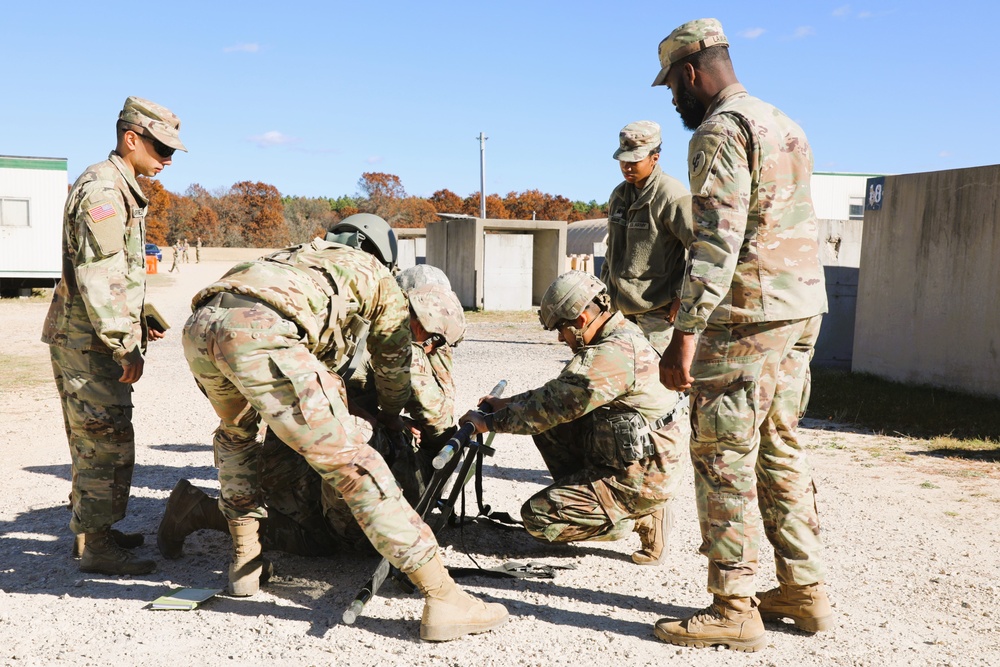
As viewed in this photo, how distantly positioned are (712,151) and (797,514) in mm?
1477

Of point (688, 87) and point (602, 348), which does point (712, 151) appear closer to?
point (688, 87)

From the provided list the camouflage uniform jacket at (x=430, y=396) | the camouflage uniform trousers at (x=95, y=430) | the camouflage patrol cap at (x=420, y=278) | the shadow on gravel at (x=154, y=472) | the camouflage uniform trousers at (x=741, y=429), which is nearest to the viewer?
the camouflage uniform trousers at (x=741, y=429)

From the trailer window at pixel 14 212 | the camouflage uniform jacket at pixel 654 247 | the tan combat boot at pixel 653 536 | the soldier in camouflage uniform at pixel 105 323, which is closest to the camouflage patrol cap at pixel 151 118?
the soldier in camouflage uniform at pixel 105 323

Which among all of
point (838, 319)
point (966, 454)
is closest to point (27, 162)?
point (838, 319)

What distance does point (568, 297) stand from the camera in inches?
156

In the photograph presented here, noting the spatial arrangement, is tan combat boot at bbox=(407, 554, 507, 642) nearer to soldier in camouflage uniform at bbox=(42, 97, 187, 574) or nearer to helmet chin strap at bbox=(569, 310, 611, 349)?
helmet chin strap at bbox=(569, 310, 611, 349)

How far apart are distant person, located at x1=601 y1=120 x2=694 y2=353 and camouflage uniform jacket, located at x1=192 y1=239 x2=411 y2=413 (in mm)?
1771

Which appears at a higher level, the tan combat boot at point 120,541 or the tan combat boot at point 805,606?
the tan combat boot at point 805,606

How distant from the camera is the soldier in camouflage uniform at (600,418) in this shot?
3.94m

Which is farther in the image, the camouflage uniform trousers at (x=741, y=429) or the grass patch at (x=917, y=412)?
the grass patch at (x=917, y=412)

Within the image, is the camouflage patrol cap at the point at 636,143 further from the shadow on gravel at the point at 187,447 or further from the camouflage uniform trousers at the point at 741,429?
the shadow on gravel at the point at 187,447

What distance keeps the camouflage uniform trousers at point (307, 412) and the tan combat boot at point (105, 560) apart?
1401mm

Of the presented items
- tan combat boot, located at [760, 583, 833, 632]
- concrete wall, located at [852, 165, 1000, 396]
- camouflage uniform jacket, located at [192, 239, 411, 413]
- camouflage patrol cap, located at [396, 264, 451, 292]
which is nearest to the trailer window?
concrete wall, located at [852, 165, 1000, 396]

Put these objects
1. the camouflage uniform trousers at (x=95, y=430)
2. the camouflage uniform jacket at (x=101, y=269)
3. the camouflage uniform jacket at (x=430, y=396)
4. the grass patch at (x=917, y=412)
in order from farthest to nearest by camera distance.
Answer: the grass patch at (x=917, y=412) → the camouflage uniform jacket at (x=430, y=396) → the camouflage uniform trousers at (x=95, y=430) → the camouflage uniform jacket at (x=101, y=269)
